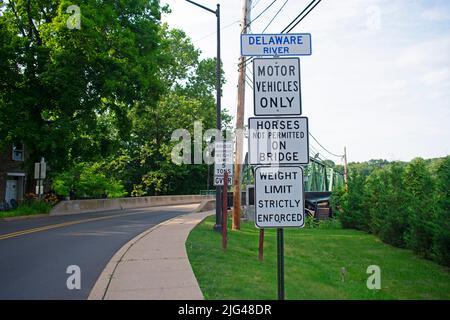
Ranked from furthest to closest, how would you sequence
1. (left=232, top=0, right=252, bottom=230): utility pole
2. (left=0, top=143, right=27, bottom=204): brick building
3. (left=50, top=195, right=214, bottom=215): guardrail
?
(left=0, top=143, right=27, bottom=204): brick building → (left=50, top=195, right=214, bottom=215): guardrail → (left=232, top=0, right=252, bottom=230): utility pole

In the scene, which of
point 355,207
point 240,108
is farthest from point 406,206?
point 355,207

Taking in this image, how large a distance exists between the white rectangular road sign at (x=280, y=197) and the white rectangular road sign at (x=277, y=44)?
1.55 meters

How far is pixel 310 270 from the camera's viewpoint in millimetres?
10516

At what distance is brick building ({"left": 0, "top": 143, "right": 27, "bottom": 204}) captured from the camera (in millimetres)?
34156

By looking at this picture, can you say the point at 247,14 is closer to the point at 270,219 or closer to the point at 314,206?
the point at 270,219

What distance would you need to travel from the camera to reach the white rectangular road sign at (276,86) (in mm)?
5969

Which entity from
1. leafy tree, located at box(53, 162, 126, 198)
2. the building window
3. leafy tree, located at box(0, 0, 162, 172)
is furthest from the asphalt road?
leafy tree, located at box(53, 162, 126, 198)

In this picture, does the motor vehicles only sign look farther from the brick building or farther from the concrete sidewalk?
the brick building

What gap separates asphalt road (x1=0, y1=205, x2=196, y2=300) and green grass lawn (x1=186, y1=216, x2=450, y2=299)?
7.17 ft

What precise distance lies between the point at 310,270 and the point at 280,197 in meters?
5.26

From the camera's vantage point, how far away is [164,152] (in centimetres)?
5584
